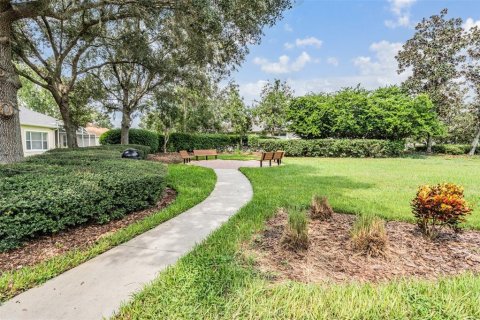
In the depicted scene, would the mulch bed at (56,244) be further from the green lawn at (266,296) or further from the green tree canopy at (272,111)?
the green tree canopy at (272,111)

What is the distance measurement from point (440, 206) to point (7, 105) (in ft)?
28.0

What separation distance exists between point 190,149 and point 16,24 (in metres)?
16.2

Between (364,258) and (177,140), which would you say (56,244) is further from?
(177,140)

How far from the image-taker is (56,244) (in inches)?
143

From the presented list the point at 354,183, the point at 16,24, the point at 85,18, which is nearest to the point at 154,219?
the point at 354,183

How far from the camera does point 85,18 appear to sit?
10172 mm

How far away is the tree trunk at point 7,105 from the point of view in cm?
595

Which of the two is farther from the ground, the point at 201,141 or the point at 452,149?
the point at 201,141

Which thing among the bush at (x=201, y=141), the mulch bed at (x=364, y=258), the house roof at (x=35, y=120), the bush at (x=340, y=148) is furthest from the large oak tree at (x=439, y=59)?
the house roof at (x=35, y=120)

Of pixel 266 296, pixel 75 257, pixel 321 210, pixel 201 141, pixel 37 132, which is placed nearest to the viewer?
pixel 266 296

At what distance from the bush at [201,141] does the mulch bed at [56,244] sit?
20338 millimetres

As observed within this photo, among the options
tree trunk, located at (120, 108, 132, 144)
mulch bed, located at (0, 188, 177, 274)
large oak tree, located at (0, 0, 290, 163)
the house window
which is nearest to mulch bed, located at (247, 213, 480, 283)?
mulch bed, located at (0, 188, 177, 274)

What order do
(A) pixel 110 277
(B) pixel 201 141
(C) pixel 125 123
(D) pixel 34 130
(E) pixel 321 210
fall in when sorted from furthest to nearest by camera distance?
(B) pixel 201 141 → (D) pixel 34 130 → (C) pixel 125 123 → (E) pixel 321 210 → (A) pixel 110 277

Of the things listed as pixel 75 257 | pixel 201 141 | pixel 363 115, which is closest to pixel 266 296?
pixel 75 257
